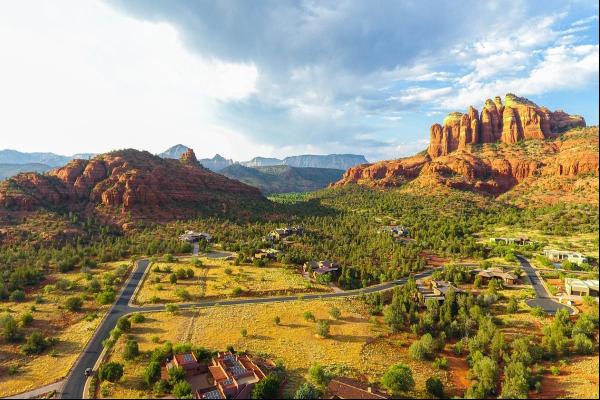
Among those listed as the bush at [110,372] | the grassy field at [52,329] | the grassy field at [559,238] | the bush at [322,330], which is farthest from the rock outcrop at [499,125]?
the bush at [110,372]

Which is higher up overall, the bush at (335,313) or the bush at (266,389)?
the bush at (266,389)

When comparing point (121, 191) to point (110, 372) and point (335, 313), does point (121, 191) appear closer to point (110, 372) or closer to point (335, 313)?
point (110, 372)

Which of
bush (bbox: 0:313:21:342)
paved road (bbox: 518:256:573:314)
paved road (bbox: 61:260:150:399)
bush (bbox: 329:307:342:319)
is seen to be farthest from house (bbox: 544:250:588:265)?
bush (bbox: 0:313:21:342)

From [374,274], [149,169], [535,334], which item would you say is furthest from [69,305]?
[149,169]

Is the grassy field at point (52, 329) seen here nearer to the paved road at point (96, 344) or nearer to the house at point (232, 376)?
the paved road at point (96, 344)

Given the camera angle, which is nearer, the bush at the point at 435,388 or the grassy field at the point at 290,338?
the bush at the point at 435,388

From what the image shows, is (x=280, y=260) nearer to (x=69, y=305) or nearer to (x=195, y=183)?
(x=69, y=305)
